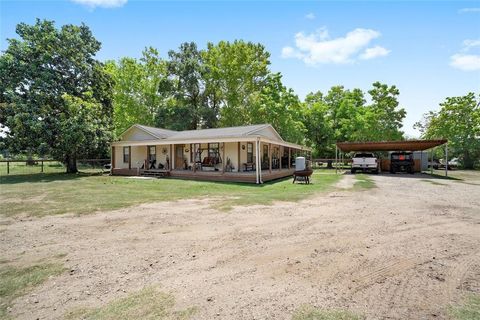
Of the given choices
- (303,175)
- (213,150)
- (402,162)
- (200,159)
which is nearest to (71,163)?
(200,159)

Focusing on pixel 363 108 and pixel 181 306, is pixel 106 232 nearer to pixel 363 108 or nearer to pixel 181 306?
pixel 181 306

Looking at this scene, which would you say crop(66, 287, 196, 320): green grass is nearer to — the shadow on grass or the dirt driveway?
the dirt driveway

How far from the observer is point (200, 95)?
37562 mm

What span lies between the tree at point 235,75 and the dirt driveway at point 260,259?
93.3ft

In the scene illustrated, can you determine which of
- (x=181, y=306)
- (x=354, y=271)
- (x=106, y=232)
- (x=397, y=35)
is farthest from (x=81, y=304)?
(x=397, y=35)

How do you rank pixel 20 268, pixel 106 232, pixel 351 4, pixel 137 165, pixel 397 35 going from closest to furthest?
pixel 20 268
pixel 106 232
pixel 351 4
pixel 397 35
pixel 137 165

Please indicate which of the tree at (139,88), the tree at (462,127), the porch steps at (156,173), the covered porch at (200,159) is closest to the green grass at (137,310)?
the covered porch at (200,159)

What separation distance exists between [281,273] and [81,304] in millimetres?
2618

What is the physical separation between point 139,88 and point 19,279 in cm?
3386

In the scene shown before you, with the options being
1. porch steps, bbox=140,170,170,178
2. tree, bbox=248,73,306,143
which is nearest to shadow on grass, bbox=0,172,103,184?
porch steps, bbox=140,170,170,178

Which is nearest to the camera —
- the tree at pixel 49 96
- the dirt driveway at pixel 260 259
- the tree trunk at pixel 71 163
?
the dirt driveway at pixel 260 259

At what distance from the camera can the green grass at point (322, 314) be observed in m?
2.78

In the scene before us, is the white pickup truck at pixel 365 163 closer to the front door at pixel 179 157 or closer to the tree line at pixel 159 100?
the tree line at pixel 159 100

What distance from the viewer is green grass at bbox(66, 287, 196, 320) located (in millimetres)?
2852
